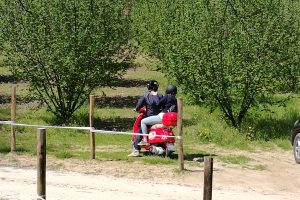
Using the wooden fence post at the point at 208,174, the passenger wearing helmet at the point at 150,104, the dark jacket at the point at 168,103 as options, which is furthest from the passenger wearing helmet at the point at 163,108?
the wooden fence post at the point at 208,174

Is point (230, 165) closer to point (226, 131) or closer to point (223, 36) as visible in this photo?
point (226, 131)

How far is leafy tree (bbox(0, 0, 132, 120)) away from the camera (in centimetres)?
1744

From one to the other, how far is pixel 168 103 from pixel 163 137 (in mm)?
861

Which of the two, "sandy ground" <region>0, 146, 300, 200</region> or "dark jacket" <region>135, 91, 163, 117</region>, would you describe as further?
"dark jacket" <region>135, 91, 163, 117</region>

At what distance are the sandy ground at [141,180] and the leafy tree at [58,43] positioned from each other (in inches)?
179

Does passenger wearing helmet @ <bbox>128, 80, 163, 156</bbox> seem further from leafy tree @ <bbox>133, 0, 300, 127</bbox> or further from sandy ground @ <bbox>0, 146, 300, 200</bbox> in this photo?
leafy tree @ <bbox>133, 0, 300, 127</bbox>

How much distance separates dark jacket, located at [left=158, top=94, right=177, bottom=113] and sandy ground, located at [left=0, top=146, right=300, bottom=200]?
4.47 ft

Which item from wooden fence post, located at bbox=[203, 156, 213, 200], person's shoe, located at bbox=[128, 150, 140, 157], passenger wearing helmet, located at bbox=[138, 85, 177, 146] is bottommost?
person's shoe, located at bbox=[128, 150, 140, 157]

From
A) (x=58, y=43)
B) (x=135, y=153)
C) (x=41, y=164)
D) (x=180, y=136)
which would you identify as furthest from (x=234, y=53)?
(x=41, y=164)

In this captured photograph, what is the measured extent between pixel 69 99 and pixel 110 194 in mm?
8675

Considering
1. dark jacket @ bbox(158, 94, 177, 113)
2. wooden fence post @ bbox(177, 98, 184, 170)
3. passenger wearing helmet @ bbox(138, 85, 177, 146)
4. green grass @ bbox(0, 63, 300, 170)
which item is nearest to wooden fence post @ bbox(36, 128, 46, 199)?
wooden fence post @ bbox(177, 98, 184, 170)

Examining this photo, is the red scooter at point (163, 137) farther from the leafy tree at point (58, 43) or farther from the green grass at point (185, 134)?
the leafy tree at point (58, 43)

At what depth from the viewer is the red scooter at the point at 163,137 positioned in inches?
523

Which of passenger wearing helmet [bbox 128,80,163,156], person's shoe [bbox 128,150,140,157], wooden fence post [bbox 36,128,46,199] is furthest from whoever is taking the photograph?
passenger wearing helmet [bbox 128,80,163,156]
